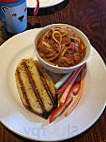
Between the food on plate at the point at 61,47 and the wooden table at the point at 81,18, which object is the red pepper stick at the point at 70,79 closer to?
the food on plate at the point at 61,47

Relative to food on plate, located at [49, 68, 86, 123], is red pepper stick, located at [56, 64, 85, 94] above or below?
above

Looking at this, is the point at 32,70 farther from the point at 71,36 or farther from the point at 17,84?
A: the point at 71,36

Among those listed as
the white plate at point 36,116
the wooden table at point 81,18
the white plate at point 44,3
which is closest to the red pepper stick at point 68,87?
the white plate at point 36,116

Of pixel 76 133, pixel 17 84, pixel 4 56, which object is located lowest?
pixel 76 133

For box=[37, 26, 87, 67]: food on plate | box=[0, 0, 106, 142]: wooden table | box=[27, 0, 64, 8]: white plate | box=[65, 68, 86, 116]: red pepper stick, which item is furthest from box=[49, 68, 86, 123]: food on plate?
box=[27, 0, 64, 8]: white plate

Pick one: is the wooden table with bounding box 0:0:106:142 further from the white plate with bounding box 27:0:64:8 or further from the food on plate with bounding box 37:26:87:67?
the food on plate with bounding box 37:26:87:67

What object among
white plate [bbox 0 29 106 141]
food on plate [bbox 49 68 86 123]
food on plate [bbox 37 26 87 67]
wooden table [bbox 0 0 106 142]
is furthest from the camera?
wooden table [bbox 0 0 106 142]

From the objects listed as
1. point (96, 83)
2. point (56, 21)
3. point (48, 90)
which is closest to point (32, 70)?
point (48, 90)
